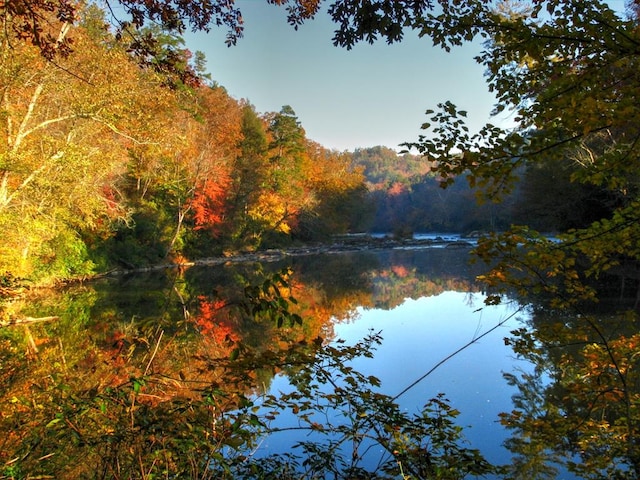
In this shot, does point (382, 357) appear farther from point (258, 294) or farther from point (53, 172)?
point (53, 172)

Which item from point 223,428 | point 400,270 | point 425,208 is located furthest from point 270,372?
point 425,208

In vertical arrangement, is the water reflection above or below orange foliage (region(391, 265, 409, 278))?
above

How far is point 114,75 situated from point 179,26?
320 inches

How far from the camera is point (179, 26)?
334 centimetres

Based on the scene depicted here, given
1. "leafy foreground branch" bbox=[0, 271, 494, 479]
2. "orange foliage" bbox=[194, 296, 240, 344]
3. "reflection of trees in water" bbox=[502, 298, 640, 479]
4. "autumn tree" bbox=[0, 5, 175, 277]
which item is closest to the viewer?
"leafy foreground branch" bbox=[0, 271, 494, 479]

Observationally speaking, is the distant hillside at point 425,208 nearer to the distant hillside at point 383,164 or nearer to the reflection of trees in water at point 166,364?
the distant hillside at point 383,164

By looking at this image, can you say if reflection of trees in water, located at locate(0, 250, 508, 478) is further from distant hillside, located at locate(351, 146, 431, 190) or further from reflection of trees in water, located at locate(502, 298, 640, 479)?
distant hillside, located at locate(351, 146, 431, 190)

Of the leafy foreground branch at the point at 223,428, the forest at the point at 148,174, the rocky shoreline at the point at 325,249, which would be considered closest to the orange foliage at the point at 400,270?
the rocky shoreline at the point at 325,249

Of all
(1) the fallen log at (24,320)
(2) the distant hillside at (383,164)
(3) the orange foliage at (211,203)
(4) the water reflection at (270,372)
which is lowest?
(1) the fallen log at (24,320)

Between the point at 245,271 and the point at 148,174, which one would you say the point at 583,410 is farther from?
the point at 148,174

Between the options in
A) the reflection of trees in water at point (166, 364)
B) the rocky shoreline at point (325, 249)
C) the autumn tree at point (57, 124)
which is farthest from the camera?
the rocky shoreline at point (325, 249)

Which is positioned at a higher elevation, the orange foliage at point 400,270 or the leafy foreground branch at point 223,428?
the leafy foreground branch at point 223,428

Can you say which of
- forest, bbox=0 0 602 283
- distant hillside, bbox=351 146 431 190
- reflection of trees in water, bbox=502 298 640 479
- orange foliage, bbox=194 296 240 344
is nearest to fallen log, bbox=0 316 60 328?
forest, bbox=0 0 602 283

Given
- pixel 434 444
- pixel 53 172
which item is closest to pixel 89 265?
pixel 53 172
